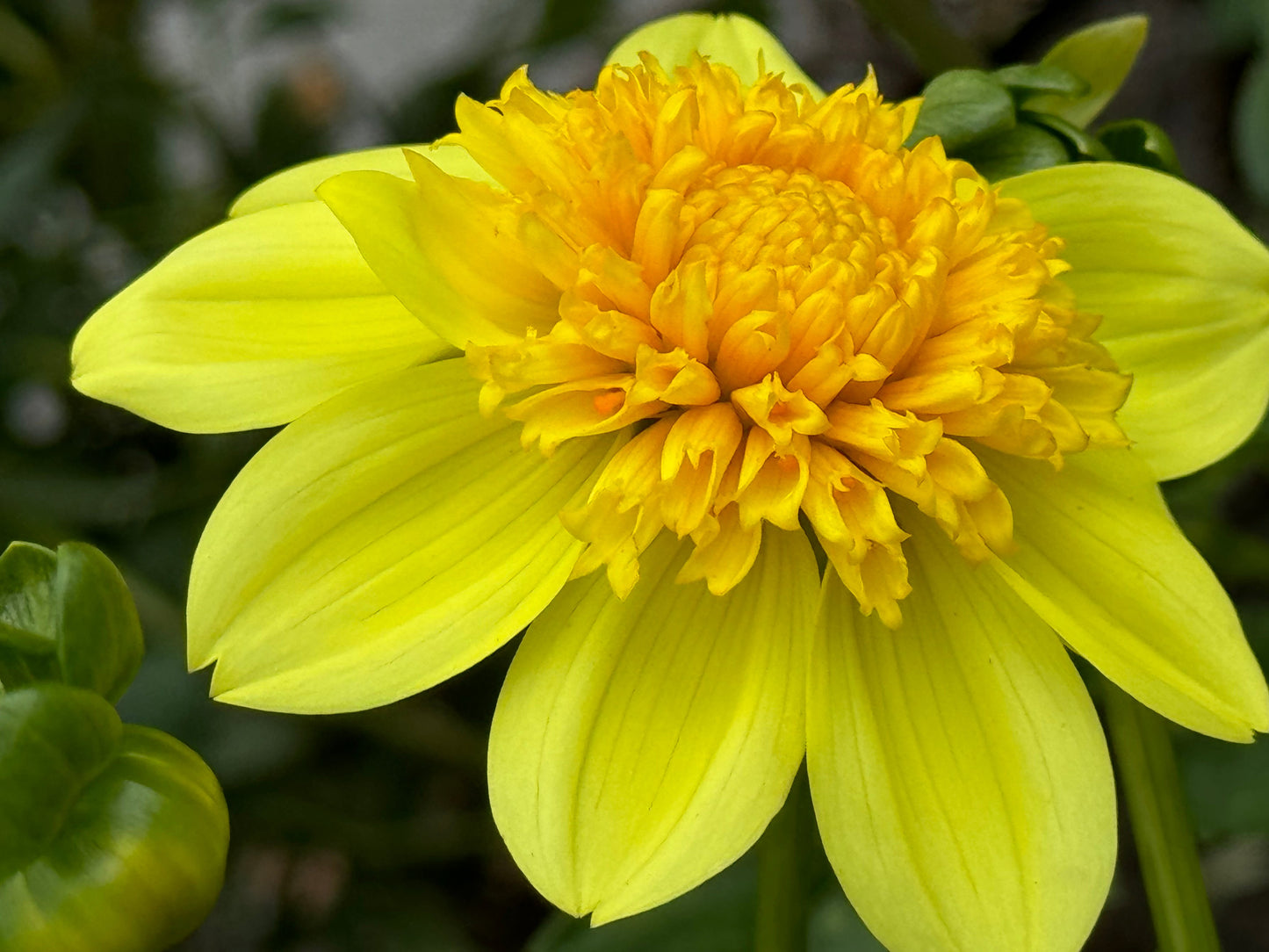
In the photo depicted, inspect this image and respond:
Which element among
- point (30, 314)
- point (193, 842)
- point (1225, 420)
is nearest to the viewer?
point (193, 842)

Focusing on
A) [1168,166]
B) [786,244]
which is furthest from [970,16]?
[786,244]

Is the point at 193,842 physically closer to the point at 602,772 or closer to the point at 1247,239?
the point at 602,772

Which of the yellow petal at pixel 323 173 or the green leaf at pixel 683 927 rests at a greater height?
the yellow petal at pixel 323 173

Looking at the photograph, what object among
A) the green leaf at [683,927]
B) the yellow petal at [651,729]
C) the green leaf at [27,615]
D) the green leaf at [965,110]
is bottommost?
the green leaf at [683,927]


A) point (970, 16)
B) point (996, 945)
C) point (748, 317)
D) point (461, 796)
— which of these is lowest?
point (461, 796)

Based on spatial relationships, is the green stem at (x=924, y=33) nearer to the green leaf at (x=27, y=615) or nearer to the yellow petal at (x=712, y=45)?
the yellow petal at (x=712, y=45)

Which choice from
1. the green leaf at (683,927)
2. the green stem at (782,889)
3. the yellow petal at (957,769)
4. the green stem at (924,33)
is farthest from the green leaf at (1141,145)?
the green leaf at (683,927)
